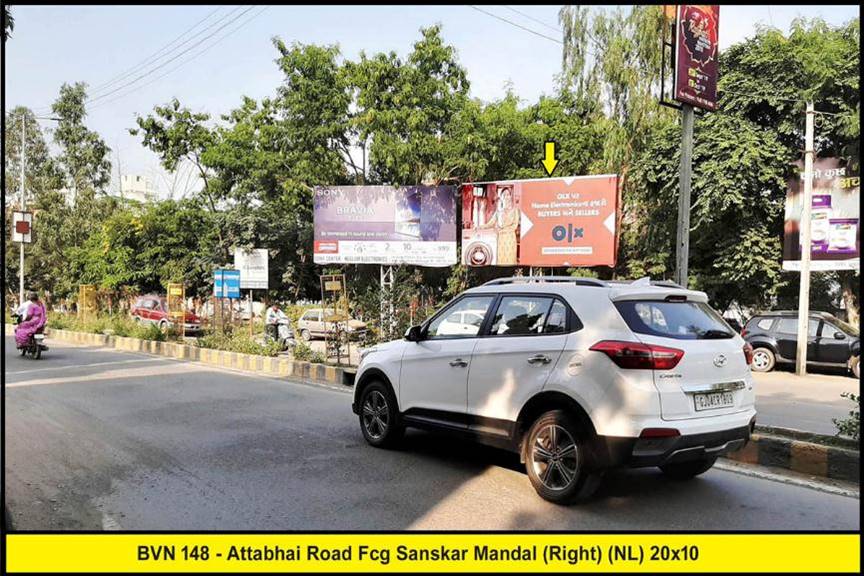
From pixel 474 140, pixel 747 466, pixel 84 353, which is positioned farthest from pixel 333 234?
pixel 747 466

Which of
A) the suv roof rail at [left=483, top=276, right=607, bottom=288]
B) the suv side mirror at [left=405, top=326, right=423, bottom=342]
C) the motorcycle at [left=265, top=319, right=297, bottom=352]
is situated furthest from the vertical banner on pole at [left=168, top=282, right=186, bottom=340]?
the suv roof rail at [left=483, top=276, right=607, bottom=288]

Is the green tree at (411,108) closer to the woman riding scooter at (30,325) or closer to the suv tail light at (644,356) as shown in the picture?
the woman riding scooter at (30,325)

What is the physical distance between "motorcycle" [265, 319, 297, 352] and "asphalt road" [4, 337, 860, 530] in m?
6.74

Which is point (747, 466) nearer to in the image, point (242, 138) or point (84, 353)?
point (84, 353)

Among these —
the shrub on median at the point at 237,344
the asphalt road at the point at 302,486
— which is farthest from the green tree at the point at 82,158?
the asphalt road at the point at 302,486

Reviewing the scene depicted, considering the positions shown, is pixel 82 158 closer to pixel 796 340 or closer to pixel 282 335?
pixel 282 335

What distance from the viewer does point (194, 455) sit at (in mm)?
6156

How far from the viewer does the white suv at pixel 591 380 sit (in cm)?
438

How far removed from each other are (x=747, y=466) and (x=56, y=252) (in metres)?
37.1

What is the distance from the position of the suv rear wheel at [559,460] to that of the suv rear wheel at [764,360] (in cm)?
1326

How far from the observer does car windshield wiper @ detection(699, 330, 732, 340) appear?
477cm

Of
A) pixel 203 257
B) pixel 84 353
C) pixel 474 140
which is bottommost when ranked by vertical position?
pixel 84 353

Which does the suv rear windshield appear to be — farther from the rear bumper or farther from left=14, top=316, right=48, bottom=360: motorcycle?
left=14, top=316, right=48, bottom=360: motorcycle
